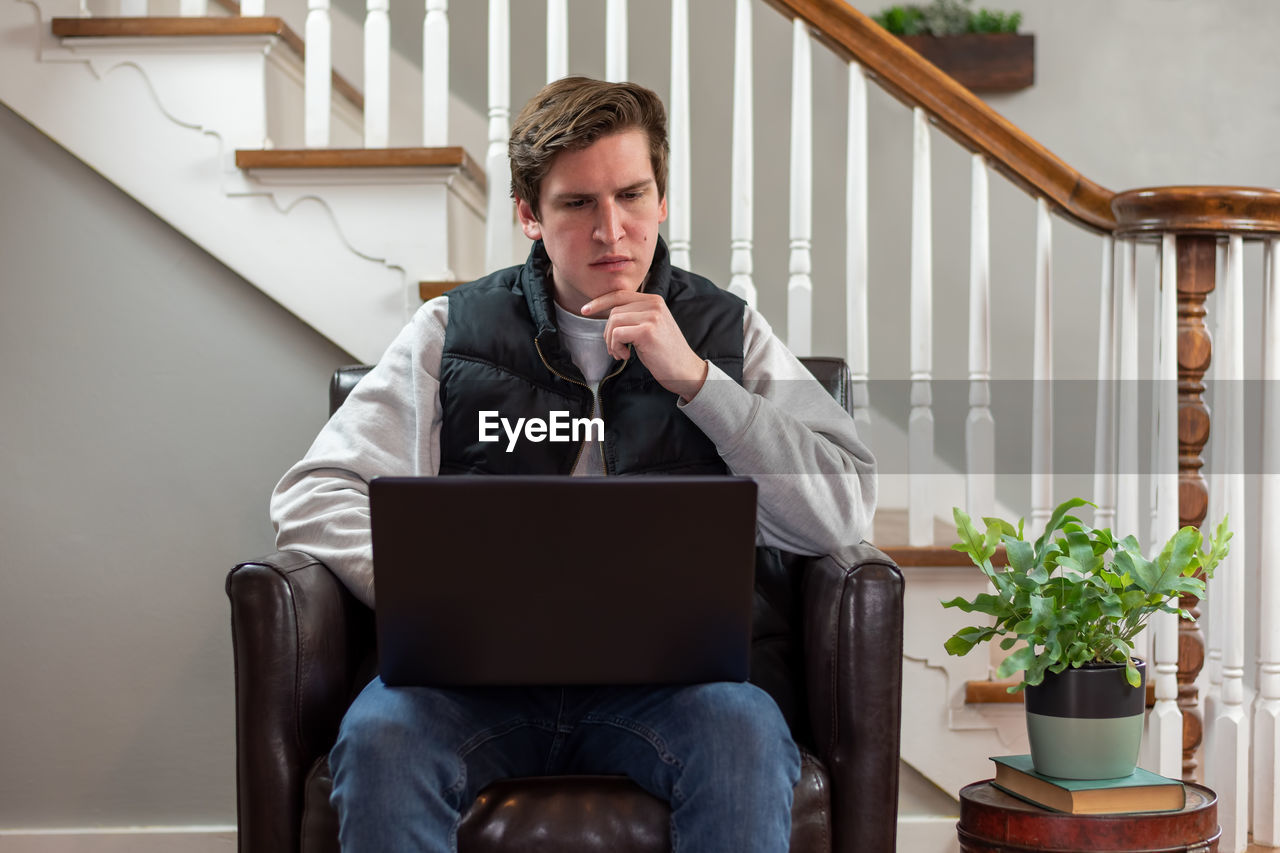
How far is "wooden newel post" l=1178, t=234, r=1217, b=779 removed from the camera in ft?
5.55

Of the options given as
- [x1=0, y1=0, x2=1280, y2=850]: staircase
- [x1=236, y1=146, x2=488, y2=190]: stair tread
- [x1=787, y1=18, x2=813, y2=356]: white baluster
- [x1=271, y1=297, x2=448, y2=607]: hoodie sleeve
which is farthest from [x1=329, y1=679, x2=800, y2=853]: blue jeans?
[x1=236, y1=146, x2=488, y2=190]: stair tread

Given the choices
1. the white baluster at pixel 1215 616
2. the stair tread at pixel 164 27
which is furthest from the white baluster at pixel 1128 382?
the stair tread at pixel 164 27

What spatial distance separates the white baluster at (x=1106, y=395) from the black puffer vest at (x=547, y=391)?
679mm

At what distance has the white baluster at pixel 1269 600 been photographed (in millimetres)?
1717

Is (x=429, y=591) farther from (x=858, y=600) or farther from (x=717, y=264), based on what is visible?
(x=717, y=264)

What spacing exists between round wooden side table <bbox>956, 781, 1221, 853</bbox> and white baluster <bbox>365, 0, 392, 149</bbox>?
1358 millimetres

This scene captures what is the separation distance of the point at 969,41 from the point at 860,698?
2.06 m

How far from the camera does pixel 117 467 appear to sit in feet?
6.41

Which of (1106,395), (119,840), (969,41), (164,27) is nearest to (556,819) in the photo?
(1106,395)

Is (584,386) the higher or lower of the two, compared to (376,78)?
lower

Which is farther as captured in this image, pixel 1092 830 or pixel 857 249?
pixel 857 249

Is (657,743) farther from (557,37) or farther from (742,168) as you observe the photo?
(557,37)

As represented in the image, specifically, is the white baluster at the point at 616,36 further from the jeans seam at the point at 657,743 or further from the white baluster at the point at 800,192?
the jeans seam at the point at 657,743

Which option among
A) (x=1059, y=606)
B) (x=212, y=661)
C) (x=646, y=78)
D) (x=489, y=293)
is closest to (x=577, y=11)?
(x=646, y=78)
